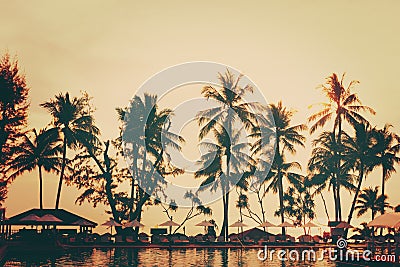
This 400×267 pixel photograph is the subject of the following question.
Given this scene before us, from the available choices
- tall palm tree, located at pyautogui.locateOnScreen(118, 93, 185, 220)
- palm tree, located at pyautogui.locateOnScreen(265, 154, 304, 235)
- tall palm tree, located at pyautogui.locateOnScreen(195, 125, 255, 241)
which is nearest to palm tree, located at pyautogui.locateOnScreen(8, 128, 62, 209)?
tall palm tree, located at pyautogui.locateOnScreen(118, 93, 185, 220)

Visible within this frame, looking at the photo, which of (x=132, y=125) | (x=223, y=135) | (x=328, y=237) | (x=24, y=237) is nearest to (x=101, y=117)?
(x=132, y=125)

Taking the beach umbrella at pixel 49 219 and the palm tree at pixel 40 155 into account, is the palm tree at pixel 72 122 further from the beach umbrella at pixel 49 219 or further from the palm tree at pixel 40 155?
the beach umbrella at pixel 49 219

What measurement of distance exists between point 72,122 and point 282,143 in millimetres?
22571

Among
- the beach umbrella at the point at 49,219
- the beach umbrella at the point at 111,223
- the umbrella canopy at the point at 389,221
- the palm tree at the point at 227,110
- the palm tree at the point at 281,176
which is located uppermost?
the palm tree at the point at 227,110

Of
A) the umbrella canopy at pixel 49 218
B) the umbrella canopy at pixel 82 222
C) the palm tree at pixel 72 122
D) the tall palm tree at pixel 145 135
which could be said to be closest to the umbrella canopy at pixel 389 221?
the umbrella canopy at pixel 49 218

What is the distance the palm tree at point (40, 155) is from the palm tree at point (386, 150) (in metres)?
32.5

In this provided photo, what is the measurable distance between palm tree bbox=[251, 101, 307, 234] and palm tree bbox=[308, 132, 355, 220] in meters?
1.75

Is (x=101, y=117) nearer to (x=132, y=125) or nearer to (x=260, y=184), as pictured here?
(x=132, y=125)

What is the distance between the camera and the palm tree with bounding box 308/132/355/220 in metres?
57.8

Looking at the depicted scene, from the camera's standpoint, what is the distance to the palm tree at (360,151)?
55969 mm

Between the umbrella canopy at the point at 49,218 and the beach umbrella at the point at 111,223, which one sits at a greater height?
the umbrella canopy at the point at 49,218

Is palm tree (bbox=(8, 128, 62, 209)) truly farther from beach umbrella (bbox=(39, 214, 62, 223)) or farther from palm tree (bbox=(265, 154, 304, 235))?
palm tree (bbox=(265, 154, 304, 235))

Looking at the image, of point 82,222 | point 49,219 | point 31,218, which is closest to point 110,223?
point 82,222

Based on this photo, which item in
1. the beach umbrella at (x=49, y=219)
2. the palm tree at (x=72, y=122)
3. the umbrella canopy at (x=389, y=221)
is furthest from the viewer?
the palm tree at (x=72, y=122)
